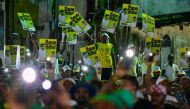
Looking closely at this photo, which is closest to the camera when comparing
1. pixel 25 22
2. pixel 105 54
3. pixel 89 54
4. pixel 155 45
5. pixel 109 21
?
pixel 105 54

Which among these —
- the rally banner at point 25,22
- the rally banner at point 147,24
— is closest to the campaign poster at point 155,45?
the rally banner at point 147,24

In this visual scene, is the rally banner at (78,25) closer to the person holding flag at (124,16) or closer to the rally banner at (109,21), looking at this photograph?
the rally banner at (109,21)

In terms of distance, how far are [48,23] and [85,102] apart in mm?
27300

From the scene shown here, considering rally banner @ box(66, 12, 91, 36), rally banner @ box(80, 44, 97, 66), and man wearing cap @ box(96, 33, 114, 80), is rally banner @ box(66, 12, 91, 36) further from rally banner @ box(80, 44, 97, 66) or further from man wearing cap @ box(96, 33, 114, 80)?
man wearing cap @ box(96, 33, 114, 80)

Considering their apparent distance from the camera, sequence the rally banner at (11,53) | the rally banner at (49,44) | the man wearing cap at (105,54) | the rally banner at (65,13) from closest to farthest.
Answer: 1. the man wearing cap at (105,54)
2. the rally banner at (65,13)
3. the rally banner at (49,44)
4. the rally banner at (11,53)

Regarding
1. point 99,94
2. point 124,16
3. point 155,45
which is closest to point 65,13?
point 124,16

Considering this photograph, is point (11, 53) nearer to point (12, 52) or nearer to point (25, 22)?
point (12, 52)

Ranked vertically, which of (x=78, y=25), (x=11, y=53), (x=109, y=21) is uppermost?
(x=109, y=21)

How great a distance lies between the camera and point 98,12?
27.0 metres

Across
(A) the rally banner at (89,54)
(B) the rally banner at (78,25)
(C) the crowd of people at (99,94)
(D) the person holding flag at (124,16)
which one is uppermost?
(D) the person holding flag at (124,16)

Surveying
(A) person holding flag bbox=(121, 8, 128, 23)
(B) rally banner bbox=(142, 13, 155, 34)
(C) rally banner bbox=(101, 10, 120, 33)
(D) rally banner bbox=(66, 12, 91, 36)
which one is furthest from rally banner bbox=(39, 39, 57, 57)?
(B) rally banner bbox=(142, 13, 155, 34)

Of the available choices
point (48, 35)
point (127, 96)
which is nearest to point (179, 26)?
point (48, 35)

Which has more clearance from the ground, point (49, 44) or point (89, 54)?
point (49, 44)

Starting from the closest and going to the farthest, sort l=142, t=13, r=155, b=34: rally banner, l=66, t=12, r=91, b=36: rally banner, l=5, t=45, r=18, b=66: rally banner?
l=142, t=13, r=155, b=34: rally banner < l=66, t=12, r=91, b=36: rally banner < l=5, t=45, r=18, b=66: rally banner
